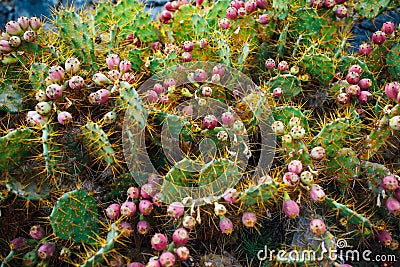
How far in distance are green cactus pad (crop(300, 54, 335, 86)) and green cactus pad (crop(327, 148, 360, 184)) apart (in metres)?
0.53

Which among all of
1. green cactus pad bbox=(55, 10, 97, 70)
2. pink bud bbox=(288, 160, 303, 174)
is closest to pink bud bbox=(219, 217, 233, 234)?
pink bud bbox=(288, 160, 303, 174)

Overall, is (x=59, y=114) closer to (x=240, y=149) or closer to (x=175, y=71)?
(x=175, y=71)

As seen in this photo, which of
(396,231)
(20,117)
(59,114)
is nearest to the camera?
(59,114)

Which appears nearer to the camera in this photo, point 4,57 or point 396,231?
point 396,231

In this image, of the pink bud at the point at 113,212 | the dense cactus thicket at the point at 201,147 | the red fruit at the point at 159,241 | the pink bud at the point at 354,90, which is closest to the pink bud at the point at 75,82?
the dense cactus thicket at the point at 201,147

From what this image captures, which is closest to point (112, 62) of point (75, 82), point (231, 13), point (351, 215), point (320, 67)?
point (75, 82)

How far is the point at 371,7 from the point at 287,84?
84 cm

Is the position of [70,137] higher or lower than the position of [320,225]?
higher

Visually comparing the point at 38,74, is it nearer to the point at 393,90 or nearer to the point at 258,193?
the point at 258,193

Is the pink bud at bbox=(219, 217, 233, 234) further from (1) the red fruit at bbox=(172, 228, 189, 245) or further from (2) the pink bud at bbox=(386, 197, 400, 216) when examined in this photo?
(2) the pink bud at bbox=(386, 197, 400, 216)

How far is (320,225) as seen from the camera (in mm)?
1706

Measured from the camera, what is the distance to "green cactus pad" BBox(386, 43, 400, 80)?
2.34m

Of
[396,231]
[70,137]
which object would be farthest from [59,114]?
[396,231]

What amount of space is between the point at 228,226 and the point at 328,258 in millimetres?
460
